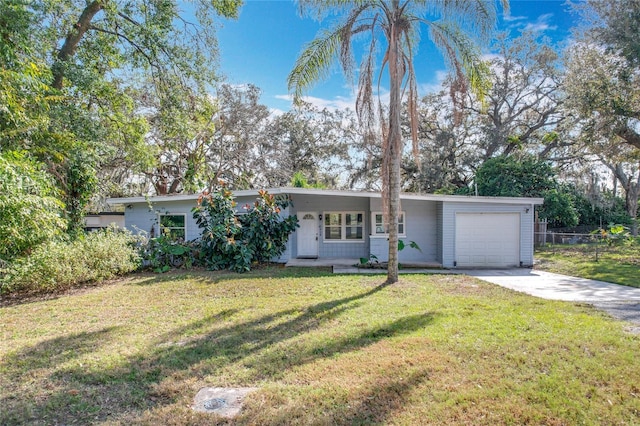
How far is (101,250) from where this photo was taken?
9.17 meters

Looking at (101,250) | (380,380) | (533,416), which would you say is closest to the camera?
(533,416)

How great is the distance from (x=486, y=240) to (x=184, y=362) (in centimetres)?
1071

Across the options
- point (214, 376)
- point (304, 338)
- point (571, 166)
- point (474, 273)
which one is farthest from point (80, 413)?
point (571, 166)

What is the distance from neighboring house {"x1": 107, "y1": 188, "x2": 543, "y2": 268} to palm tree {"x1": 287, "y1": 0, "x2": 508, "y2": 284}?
11.1ft

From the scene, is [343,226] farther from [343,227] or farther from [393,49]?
[393,49]

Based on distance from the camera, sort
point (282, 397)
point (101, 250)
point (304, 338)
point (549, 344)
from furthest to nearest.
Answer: point (101, 250) → point (304, 338) → point (549, 344) → point (282, 397)

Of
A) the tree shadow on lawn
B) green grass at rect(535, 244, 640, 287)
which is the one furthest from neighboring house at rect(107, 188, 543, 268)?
the tree shadow on lawn

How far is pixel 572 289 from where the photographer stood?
8164mm

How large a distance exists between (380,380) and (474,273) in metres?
8.22

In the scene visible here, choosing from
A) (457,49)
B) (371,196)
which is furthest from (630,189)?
(457,49)

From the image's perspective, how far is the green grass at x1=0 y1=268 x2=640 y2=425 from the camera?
3000 millimetres

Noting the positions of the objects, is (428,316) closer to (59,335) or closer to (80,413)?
(80,413)

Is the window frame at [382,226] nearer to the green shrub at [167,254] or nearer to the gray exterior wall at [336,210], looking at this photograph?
the gray exterior wall at [336,210]

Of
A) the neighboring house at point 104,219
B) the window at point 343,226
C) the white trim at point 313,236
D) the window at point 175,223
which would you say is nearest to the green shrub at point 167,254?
the window at point 175,223
